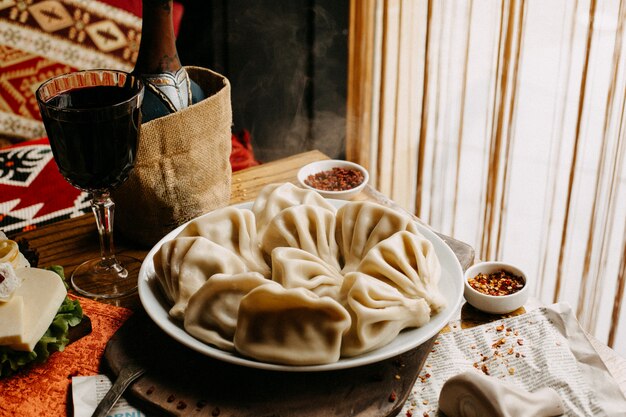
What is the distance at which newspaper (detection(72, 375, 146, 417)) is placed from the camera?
3.50 feet

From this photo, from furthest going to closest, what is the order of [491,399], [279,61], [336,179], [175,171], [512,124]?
[279,61], [512,124], [336,179], [175,171], [491,399]

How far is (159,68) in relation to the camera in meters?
1.44

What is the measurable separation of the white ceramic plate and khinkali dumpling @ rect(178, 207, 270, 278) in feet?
0.35

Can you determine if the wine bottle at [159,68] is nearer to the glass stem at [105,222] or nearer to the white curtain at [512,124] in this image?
the glass stem at [105,222]

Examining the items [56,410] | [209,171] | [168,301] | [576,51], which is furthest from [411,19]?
[56,410]

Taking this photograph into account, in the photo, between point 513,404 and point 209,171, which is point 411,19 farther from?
point 513,404

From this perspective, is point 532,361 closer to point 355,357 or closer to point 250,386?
point 355,357

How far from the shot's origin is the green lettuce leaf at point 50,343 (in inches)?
44.0

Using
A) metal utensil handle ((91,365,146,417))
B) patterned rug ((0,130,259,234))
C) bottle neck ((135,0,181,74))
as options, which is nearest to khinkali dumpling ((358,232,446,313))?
metal utensil handle ((91,365,146,417))

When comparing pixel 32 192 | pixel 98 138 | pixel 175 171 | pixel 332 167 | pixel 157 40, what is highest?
pixel 157 40

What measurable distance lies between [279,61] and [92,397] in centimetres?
232

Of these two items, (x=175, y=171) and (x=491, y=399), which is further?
(x=175, y=171)

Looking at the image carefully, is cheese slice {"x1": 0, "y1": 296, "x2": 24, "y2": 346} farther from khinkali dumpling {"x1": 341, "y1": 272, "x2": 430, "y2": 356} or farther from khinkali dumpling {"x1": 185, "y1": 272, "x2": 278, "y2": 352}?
khinkali dumpling {"x1": 341, "y1": 272, "x2": 430, "y2": 356}

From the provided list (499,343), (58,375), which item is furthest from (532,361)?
(58,375)
